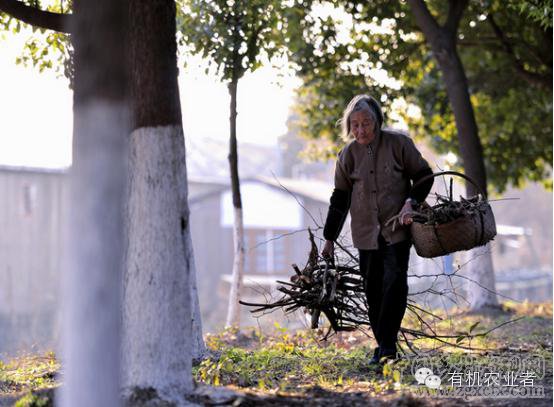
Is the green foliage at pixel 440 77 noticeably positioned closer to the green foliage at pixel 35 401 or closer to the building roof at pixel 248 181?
the green foliage at pixel 35 401

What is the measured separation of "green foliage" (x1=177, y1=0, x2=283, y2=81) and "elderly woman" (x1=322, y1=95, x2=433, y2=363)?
16.9ft

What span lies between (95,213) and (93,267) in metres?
0.30

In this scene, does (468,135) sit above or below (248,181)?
below

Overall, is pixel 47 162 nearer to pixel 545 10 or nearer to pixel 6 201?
pixel 6 201

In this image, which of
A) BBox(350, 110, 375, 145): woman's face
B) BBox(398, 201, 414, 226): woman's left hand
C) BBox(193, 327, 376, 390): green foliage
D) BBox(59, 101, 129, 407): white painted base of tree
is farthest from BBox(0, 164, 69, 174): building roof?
BBox(59, 101, 129, 407): white painted base of tree

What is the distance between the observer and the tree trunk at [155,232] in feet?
16.2

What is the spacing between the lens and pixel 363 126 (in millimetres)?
6418

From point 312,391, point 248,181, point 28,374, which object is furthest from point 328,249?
point 248,181

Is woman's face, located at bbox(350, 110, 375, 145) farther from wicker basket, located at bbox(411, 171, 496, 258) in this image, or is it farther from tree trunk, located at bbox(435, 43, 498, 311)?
tree trunk, located at bbox(435, 43, 498, 311)

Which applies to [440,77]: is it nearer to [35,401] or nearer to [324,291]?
[324,291]

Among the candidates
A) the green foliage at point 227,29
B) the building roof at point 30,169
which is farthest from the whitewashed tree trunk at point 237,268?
the building roof at point 30,169

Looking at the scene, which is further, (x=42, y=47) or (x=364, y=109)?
(x=42, y=47)

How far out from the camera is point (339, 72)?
56.0ft

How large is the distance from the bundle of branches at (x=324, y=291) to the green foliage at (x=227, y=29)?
5098 millimetres
